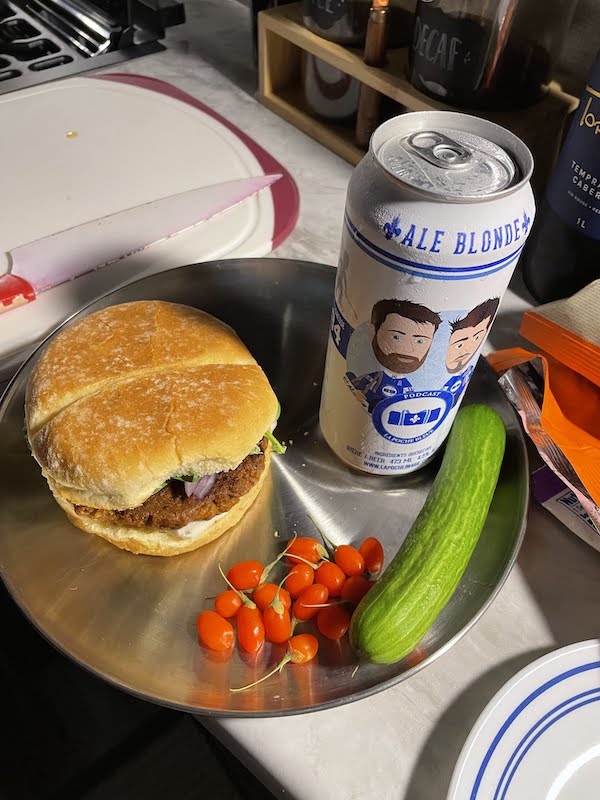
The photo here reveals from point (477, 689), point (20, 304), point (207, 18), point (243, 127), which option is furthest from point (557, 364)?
point (207, 18)

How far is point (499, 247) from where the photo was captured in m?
0.50

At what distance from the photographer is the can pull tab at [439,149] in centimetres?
51

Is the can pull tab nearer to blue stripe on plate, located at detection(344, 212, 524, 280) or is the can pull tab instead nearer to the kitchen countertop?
blue stripe on plate, located at detection(344, 212, 524, 280)

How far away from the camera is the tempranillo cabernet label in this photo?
0.69 m

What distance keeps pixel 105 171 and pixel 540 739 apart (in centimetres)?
95

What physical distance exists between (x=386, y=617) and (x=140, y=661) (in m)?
0.21

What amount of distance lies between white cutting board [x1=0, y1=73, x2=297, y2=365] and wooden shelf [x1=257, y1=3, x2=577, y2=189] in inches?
5.7

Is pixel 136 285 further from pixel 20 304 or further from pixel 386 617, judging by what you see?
pixel 386 617

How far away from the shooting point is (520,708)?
535mm

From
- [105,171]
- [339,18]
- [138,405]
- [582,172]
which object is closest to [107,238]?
[105,171]

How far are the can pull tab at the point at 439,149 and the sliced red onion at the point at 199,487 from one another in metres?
0.34

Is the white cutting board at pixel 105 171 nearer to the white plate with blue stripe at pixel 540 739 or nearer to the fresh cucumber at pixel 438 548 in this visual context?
the fresh cucumber at pixel 438 548

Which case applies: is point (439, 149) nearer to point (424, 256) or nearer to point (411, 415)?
point (424, 256)

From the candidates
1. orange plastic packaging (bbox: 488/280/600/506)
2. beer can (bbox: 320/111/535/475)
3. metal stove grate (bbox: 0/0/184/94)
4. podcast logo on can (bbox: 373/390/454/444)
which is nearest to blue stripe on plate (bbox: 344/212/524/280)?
beer can (bbox: 320/111/535/475)
